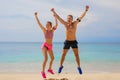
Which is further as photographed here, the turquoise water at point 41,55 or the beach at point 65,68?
the turquoise water at point 41,55

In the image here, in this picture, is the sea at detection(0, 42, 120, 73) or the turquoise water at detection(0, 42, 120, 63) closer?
the sea at detection(0, 42, 120, 73)

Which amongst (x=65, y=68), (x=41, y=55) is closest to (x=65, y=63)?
(x=65, y=68)

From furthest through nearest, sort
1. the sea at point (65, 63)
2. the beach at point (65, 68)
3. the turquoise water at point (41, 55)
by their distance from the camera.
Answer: the turquoise water at point (41, 55) → the sea at point (65, 63) → the beach at point (65, 68)

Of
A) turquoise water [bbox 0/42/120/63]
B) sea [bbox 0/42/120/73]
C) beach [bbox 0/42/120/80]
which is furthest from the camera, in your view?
turquoise water [bbox 0/42/120/63]

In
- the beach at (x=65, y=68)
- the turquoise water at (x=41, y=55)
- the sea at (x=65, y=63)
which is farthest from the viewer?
the turquoise water at (x=41, y=55)

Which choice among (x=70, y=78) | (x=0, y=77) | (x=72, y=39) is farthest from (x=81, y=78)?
(x=0, y=77)

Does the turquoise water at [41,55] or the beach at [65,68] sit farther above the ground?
the beach at [65,68]

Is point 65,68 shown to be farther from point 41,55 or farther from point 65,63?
point 41,55

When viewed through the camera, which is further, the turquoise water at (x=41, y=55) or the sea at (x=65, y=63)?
the turquoise water at (x=41, y=55)

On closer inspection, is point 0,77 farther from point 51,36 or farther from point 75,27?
point 75,27

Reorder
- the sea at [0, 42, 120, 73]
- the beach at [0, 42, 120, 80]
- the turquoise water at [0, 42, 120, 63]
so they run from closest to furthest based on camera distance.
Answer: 1. the beach at [0, 42, 120, 80]
2. the sea at [0, 42, 120, 73]
3. the turquoise water at [0, 42, 120, 63]

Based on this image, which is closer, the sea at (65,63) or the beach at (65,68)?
the beach at (65,68)

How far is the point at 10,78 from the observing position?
1197cm

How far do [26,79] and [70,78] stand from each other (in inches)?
64.8
